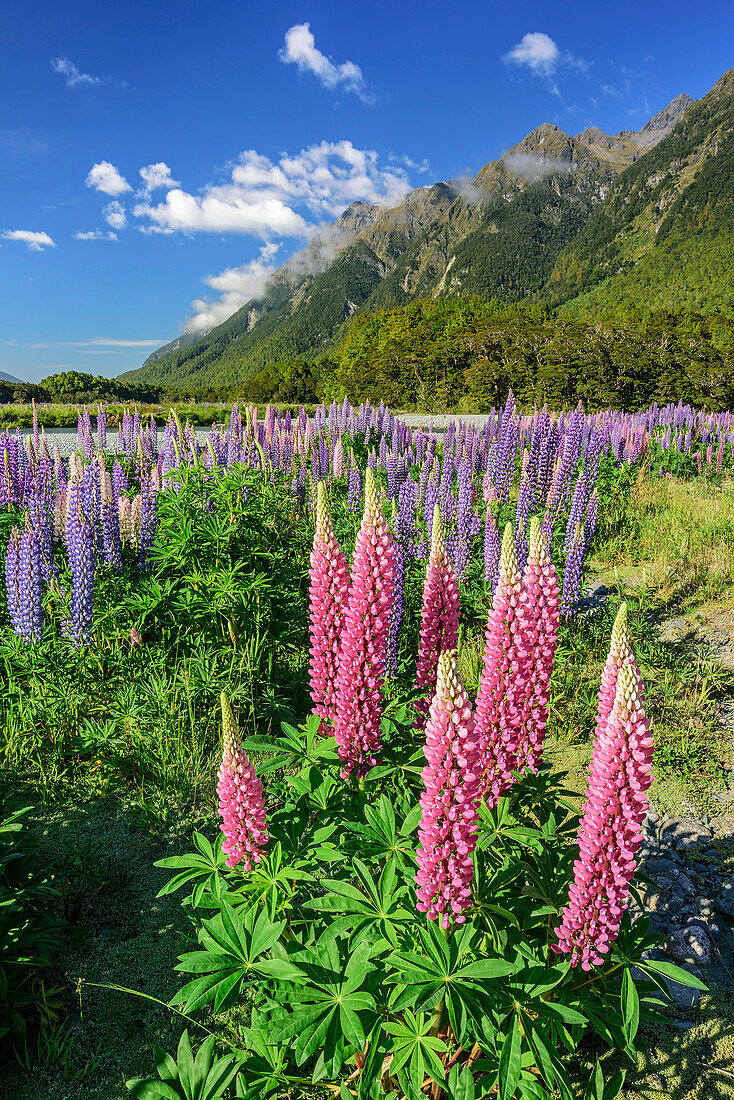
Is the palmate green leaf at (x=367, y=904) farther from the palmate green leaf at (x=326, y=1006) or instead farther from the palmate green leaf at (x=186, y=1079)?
the palmate green leaf at (x=186, y=1079)

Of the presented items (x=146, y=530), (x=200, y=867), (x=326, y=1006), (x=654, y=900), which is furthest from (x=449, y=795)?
(x=146, y=530)

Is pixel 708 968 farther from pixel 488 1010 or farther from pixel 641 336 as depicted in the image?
pixel 641 336

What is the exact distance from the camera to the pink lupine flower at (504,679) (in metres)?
2.21

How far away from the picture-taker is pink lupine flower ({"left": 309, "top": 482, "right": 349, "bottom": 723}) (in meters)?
2.45

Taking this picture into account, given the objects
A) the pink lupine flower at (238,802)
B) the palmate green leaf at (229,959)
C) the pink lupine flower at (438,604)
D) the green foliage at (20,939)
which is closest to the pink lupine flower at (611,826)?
the pink lupine flower at (438,604)

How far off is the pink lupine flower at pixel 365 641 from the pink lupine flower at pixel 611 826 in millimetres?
928

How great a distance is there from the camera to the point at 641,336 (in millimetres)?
29797

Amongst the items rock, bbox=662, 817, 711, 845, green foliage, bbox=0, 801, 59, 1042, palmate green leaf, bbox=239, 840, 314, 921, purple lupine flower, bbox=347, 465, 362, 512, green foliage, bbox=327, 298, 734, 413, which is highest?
green foliage, bbox=327, 298, 734, 413

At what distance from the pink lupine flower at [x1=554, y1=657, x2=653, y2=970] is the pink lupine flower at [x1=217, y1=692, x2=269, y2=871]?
3.75 ft

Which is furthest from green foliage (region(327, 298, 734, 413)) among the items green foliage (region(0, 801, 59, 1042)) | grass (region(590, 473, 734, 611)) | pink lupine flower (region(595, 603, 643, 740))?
green foliage (region(0, 801, 59, 1042))

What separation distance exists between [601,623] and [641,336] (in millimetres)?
30113

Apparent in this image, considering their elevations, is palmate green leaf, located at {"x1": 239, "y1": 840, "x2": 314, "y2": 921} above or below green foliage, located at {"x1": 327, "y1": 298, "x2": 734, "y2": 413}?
below

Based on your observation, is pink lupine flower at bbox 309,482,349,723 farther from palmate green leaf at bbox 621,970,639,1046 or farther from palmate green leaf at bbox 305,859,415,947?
palmate green leaf at bbox 621,970,639,1046

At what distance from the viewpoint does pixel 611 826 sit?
1.69 m
